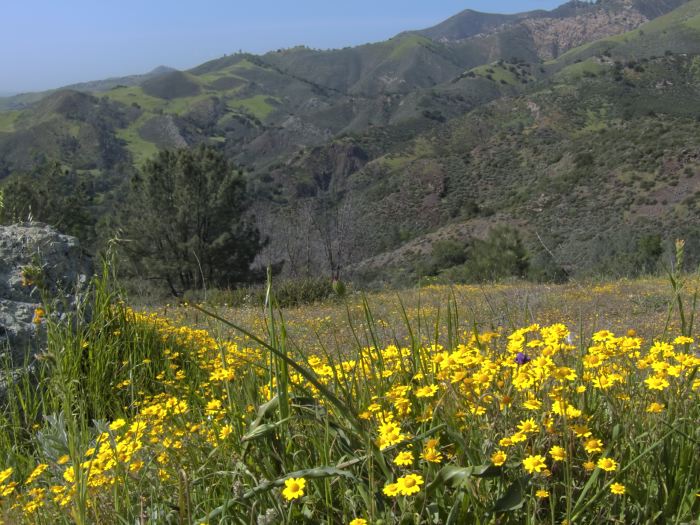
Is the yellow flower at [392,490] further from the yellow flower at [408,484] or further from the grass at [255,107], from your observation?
the grass at [255,107]

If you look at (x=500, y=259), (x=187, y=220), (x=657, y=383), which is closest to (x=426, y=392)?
(x=657, y=383)

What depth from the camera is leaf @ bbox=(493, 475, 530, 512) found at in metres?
1.53

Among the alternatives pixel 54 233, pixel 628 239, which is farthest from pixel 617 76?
pixel 54 233

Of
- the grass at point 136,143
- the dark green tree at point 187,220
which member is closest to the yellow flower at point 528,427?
the dark green tree at point 187,220

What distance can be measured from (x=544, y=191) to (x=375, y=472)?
1991 inches

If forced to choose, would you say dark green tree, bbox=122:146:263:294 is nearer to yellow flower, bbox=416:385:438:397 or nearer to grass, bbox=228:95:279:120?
yellow flower, bbox=416:385:438:397

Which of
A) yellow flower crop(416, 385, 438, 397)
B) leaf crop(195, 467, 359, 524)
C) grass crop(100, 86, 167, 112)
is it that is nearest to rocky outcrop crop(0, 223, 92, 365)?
leaf crop(195, 467, 359, 524)

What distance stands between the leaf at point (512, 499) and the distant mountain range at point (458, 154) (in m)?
4.78

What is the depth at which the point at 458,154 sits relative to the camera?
72.9 metres

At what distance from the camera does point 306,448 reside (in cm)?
198

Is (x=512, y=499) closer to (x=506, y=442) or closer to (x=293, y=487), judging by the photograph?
(x=506, y=442)

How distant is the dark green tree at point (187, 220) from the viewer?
88.6ft

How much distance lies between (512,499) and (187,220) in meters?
27.1

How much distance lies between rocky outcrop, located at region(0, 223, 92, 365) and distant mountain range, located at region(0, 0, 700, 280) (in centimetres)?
435
